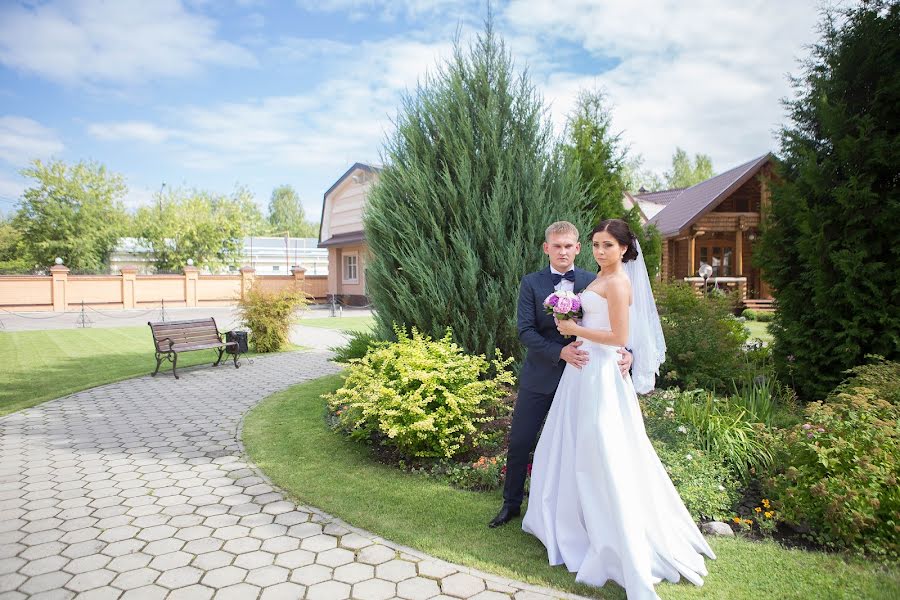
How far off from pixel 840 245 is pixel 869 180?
30.2 inches

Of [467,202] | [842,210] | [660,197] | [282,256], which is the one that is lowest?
[842,210]

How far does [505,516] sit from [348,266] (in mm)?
30331

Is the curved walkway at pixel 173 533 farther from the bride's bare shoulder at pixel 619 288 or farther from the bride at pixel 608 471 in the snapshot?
the bride's bare shoulder at pixel 619 288

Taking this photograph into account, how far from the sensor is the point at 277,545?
3781 mm

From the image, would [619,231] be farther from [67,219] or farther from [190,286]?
[67,219]

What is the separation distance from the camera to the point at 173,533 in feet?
13.1

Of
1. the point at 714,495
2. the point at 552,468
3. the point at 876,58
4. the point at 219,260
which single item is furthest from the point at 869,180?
the point at 219,260

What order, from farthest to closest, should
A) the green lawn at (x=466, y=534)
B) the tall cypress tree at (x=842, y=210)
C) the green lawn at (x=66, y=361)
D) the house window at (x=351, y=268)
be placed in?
the house window at (x=351, y=268) → the green lawn at (x=66, y=361) → the tall cypress tree at (x=842, y=210) → the green lawn at (x=466, y=534)

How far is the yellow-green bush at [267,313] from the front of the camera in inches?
551

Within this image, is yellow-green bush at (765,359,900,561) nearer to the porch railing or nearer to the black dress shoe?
the black dress shoe

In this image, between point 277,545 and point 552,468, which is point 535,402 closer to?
Result: point 552,468

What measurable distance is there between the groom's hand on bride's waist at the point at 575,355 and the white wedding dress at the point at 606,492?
61mm

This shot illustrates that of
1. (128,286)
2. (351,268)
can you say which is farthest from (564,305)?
(128,286)

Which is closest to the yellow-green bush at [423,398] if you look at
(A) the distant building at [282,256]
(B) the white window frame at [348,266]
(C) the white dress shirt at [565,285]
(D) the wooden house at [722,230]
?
(C) the white dress shirt at [565,285]
